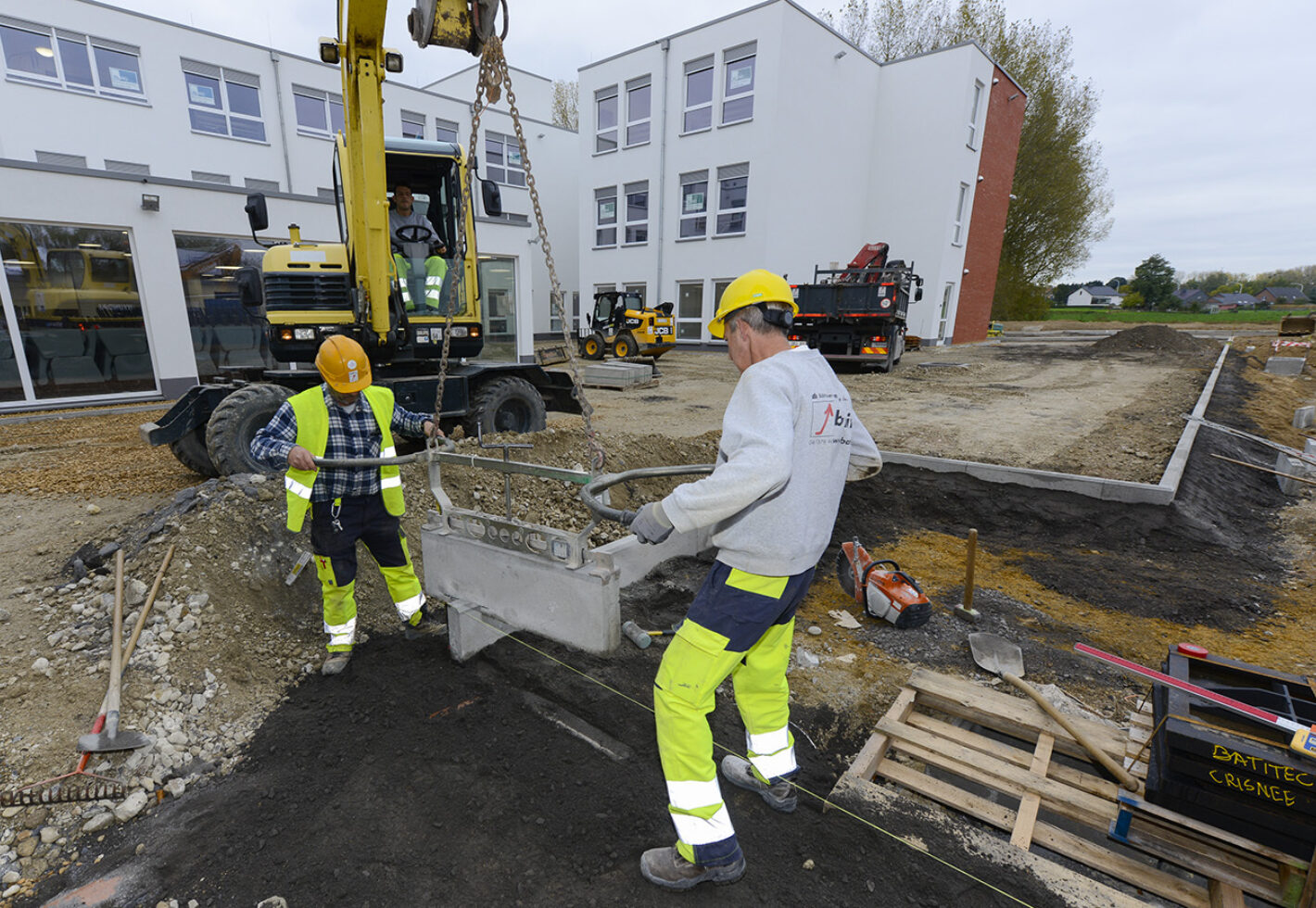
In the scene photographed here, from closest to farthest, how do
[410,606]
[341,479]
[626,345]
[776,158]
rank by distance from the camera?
1. [341,479]
2. [410,606]
3. [626,345]
4. [776,158]

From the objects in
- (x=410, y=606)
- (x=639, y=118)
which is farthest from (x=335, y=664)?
(x=639, y=118)

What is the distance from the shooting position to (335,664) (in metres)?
3.60

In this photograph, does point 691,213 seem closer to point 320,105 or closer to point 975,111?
point 975,111

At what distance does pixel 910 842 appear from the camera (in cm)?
246

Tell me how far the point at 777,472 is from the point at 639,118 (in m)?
23.2

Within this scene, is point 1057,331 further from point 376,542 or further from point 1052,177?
point 376,542

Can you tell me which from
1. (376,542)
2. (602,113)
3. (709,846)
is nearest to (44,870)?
(376,542)

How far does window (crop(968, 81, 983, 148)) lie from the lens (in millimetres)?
21812

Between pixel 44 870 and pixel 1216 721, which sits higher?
pixel 1216 721

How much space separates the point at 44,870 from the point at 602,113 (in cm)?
2513

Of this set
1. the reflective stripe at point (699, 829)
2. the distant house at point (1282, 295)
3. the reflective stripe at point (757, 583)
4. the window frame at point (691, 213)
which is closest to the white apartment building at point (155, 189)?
the window frame at point (691, 213)

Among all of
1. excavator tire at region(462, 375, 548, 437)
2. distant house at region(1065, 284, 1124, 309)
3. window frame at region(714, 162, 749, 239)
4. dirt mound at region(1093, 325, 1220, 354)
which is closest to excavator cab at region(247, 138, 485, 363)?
excavator tire at region(462, 375, 548, 437)

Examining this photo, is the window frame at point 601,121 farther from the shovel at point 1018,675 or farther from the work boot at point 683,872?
the work boot at point 683,872

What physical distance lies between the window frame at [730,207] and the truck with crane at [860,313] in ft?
13.8
